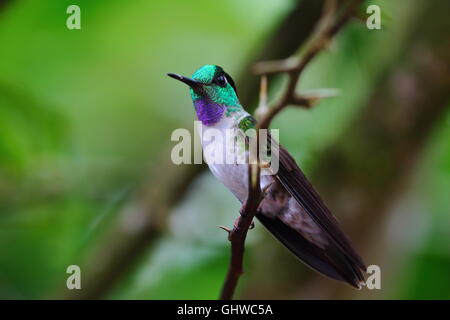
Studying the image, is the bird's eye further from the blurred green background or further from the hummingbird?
the blurred green background

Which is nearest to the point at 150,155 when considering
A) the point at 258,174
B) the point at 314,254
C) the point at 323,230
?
the point at 314,254

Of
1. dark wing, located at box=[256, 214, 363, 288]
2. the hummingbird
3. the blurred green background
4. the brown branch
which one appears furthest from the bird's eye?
the blurred green background

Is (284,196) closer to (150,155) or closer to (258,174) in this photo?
(258,174)

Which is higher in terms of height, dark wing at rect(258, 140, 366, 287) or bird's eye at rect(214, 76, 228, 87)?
bird's eye at rect(214, 76, 228, 87)

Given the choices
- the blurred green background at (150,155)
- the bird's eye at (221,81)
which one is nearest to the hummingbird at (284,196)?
the bird's eye at (221,81)

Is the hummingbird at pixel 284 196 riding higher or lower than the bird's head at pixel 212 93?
lower

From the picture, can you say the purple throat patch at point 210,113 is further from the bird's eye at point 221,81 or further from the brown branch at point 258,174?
the brown branch at point 258,174

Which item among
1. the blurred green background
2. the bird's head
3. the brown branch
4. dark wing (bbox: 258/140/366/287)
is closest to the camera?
the brown branch

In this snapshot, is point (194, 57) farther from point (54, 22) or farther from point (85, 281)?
point (85, 281)
